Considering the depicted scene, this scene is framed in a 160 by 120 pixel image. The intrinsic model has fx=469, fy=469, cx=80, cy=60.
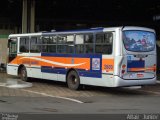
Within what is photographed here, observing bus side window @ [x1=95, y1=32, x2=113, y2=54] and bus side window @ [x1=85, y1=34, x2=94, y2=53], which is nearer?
bus side window @ [x1=95, y1=32, x2=113, y2=54]

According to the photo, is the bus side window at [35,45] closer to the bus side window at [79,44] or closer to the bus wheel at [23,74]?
the bus wheel at [23,74]

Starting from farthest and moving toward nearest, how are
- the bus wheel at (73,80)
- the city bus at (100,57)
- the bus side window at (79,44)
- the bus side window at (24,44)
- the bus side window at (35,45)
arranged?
the bus side window at (24,44) < the bus side window at (35,45) < the bus wheel at (73,80) < the bus side window at (79,44) < the city bus at (100,57)

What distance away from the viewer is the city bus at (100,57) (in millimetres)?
18500

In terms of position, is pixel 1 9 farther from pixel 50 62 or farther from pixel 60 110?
pixel 60 110

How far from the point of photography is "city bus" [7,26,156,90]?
18500mm

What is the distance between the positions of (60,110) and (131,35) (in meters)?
6.30

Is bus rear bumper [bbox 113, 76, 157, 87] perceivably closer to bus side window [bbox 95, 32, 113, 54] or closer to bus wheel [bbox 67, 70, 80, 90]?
bus side window [bbox 95, 32, 113, 54]

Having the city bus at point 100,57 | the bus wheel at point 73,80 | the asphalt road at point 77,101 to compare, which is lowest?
the asphalt road at point 77,101

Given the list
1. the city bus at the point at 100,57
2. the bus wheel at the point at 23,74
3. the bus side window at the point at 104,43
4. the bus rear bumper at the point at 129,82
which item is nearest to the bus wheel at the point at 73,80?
the city bus at the point at 100,57

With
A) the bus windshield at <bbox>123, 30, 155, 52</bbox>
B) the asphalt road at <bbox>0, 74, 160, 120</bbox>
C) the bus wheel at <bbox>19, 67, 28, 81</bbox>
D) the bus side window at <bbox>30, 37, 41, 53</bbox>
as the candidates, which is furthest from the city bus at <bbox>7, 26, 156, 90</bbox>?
the bus wheel at <bbox>19, 67, 28, 81</bbox>

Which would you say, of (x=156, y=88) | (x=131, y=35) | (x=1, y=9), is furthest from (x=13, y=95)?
(x=1, y=9)

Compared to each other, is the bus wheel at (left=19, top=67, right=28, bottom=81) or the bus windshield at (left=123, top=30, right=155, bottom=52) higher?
the bus windshield at (left=123, top=30, right=155, bottom=52)

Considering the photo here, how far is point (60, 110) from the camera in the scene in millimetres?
13789

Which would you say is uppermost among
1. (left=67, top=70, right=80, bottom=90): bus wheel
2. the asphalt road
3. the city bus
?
the city bus
